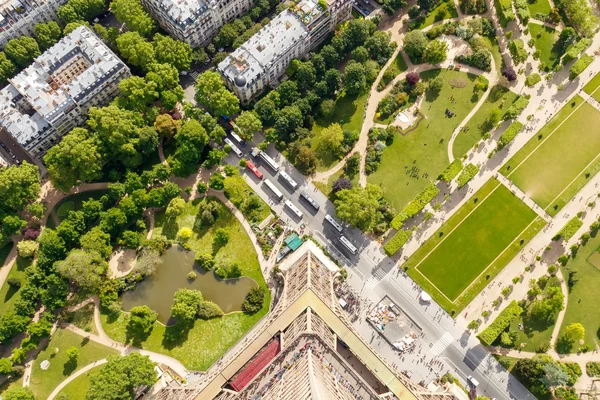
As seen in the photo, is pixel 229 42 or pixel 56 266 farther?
pixel 229 42

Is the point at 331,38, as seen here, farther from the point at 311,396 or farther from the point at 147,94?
the point at 311,396

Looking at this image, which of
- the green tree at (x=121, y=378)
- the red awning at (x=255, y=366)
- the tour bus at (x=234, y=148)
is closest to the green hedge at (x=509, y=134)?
the tour bus at (x=234, y=148)

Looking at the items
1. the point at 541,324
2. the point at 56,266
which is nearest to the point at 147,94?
the point at 56,266

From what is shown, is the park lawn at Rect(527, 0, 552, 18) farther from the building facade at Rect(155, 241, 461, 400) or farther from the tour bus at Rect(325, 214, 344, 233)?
the building facade at Rect(155, 241, 461, 400)

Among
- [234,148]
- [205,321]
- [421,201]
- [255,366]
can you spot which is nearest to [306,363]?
[255,366]

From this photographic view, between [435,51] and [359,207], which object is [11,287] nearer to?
[359,207]

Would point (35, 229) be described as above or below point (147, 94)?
below
